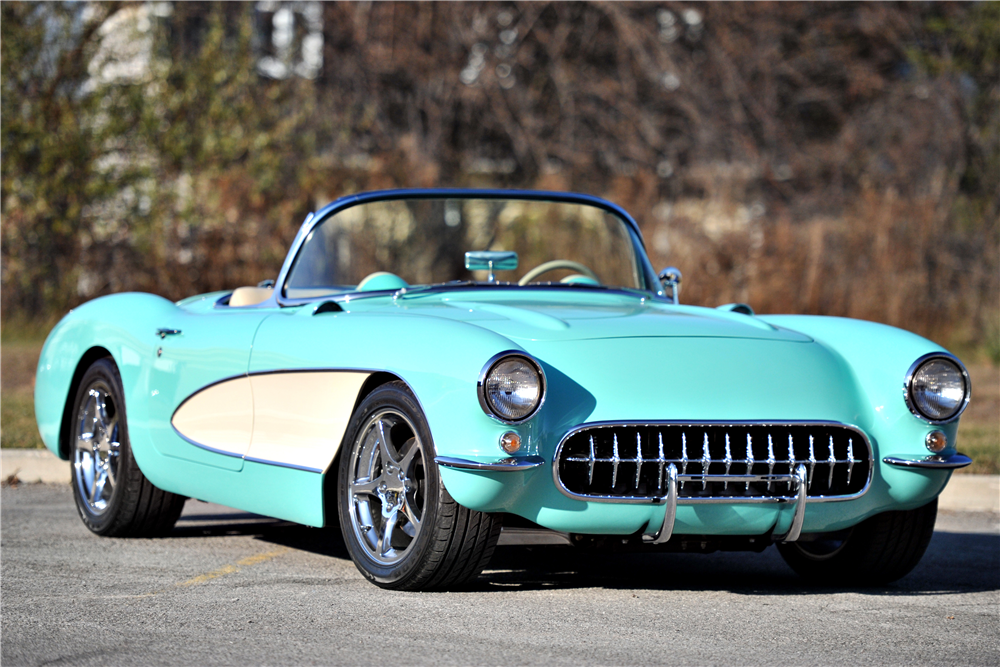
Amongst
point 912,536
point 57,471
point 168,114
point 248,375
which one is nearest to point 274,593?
point 248,375

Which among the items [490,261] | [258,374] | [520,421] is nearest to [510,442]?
[520,421]

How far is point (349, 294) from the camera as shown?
5.27m

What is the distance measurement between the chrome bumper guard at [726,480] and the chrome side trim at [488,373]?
1.50 ft

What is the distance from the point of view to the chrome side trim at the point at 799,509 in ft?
13.2

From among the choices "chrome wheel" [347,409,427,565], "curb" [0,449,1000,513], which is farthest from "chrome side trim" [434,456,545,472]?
"curb" [0,449,1000,513]

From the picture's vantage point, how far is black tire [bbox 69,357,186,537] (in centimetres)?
546

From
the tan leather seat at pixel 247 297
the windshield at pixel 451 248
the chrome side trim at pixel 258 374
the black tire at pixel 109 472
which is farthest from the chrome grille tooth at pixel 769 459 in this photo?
the black tire at pixel 109 472

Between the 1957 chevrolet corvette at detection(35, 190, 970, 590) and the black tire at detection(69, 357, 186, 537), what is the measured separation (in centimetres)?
1

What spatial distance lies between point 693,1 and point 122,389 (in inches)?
593

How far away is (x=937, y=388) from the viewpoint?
173 inches

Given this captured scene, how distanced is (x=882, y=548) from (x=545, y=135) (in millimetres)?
15933

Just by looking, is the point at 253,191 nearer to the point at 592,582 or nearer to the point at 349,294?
the point at 349,294

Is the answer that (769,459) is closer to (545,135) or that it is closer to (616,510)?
(616,510)

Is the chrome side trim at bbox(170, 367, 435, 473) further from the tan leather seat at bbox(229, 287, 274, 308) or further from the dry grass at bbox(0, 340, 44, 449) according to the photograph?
the dry grass at bbox(0, 340, 44, 449)
